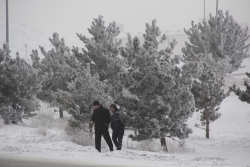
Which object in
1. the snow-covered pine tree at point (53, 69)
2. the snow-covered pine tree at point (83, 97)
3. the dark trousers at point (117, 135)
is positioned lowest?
the dark trousers at point (117, 135)

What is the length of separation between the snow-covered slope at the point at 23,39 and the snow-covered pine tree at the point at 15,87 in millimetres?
35917

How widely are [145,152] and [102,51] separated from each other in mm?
11882

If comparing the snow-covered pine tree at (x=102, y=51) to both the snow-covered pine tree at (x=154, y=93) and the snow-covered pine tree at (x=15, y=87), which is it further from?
the snow-covered pine tree at (x=154, y=93)

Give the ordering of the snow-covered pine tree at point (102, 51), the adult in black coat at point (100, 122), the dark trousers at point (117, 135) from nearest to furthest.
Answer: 1. the adult in black coat at point (100, 122)
2. the dark trousers at point (117, 135)
3. the snow-covered pine tree at point (102, 51)

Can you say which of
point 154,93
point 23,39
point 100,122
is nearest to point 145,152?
point 100,122

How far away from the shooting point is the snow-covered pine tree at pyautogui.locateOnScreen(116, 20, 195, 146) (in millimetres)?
12862

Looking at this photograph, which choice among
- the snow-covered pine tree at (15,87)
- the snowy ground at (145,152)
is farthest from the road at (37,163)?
the snow-covered pine tree at (15,87)

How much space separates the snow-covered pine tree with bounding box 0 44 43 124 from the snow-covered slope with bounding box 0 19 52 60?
35917 millimetres

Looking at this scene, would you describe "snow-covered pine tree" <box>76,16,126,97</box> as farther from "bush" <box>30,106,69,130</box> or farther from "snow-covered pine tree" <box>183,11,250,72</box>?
"snow-covered pine tree" <box>183,11,250,72</box>

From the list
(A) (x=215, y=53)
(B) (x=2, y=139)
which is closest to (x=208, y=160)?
(B) (x=2, y=139)

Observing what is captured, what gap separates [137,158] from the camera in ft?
32.3

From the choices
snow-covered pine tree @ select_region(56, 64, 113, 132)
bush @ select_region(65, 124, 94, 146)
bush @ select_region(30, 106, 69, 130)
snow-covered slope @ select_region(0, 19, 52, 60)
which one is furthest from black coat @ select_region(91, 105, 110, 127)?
snow-covered slope @ select_region(0, 19, 52, 60)

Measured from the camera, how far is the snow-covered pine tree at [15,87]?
19.1m

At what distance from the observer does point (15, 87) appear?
19375mm
